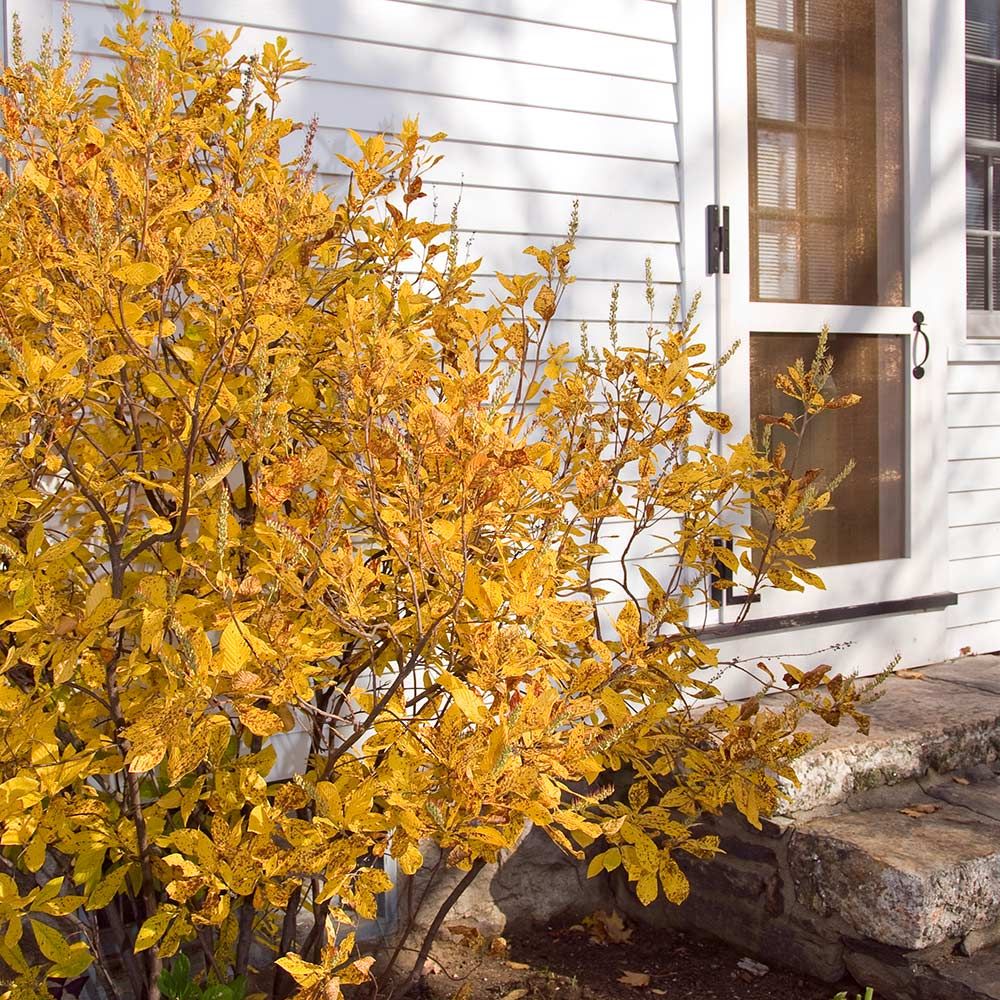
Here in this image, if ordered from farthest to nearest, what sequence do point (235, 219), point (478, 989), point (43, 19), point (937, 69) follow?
point (937, 69) → point (478, 989) → point (43, 19) → point (235, 219)

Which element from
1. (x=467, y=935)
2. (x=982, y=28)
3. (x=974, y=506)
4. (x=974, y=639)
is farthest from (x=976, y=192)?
(x=467, y=935)

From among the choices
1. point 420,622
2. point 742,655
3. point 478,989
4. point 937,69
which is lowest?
point 478,989

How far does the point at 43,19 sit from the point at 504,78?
1.20 meters

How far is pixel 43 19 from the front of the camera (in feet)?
8.47

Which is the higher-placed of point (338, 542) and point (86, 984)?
point (338, 542)

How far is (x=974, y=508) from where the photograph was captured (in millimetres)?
4367

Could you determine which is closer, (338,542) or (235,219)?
(235,219)

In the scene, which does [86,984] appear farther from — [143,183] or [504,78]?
[504,78]

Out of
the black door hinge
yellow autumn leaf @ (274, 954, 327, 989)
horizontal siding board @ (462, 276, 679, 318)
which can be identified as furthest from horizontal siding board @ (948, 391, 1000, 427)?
yellow autumn leaf @ (274, 954, 327, 989)

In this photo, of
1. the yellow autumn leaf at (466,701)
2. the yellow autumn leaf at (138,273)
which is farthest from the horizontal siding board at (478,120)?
the yellow autumn leaf at (466,701)

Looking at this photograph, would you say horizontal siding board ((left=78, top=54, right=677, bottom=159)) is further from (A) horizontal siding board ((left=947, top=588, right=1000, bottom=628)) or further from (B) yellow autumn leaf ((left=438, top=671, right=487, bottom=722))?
(A) horizontal siding board ((left=947, top=588, right=1000, bottom=628))

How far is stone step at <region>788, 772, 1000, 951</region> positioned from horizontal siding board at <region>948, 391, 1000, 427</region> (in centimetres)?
167

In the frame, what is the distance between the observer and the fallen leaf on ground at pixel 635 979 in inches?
117

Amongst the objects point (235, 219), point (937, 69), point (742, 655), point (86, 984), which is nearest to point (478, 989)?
point (86, 984)
